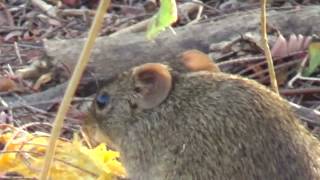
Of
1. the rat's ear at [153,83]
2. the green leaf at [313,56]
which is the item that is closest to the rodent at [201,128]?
the rat's ear at [153,83]

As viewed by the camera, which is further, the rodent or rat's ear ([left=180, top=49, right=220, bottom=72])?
rat's ear ([left=180, top=49, right=220, bottom=72])

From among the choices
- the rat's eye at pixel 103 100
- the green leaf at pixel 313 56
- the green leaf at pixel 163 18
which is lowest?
the green leaf at pixel 313 56

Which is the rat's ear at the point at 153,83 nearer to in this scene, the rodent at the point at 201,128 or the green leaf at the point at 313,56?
the rodent at the point at 201,128

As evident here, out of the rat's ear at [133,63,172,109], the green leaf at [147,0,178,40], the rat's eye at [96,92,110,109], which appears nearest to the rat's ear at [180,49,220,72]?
the rat's ear at [133,63,172,109]

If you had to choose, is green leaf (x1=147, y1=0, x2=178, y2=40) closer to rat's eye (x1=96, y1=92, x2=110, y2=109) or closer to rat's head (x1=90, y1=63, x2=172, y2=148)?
rat's head (x1=90, y1=63, x2=172, y2=148)

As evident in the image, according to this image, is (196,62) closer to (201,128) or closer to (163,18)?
(201,128)

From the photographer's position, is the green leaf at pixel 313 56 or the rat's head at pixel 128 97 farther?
the green leaf at pixel 313 56

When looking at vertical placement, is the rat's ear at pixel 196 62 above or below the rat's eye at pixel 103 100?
above
